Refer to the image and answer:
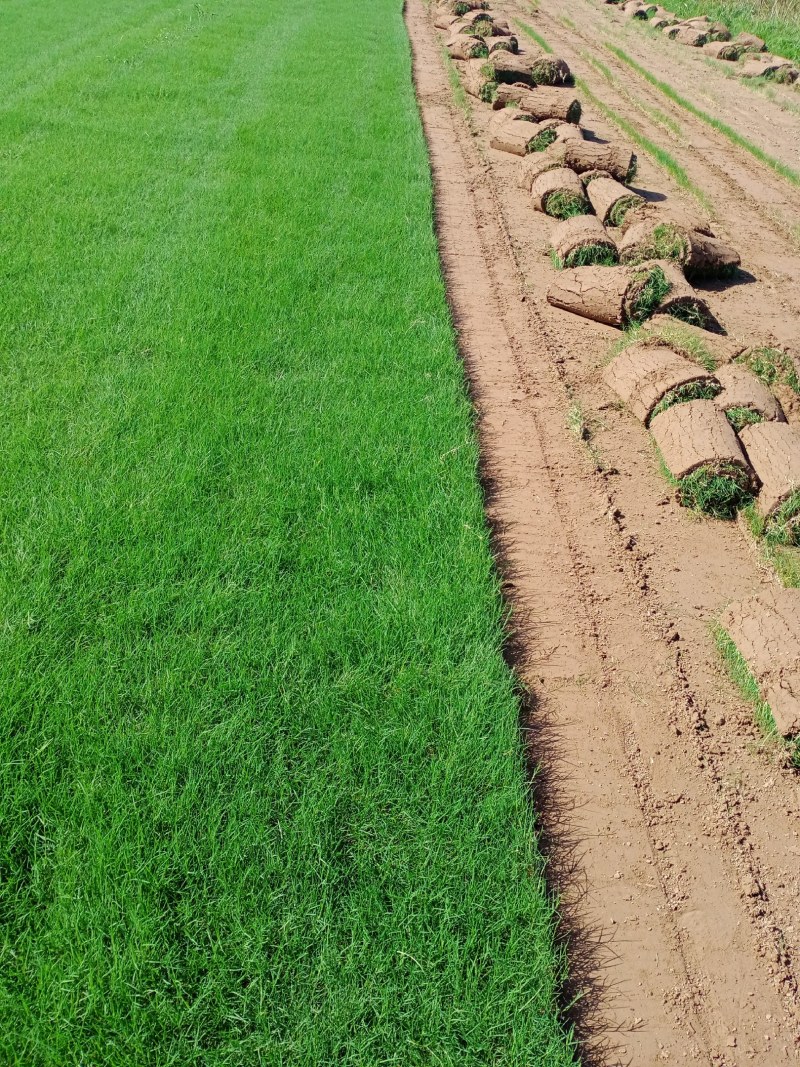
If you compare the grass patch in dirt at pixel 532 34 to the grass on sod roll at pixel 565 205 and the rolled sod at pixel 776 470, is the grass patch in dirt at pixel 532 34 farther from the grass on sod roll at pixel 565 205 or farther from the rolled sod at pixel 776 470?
the rolled sod at pixel 776 470

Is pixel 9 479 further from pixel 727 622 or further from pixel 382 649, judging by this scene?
pixel 727 622

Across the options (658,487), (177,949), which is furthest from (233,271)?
(177,949)

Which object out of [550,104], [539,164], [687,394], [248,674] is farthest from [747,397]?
[550,104]

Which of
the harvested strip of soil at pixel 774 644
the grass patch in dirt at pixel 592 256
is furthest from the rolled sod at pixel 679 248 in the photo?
the harvested strip of soil at pixel 774 644

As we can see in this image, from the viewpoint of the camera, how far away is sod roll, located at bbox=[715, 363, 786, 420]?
494 cm

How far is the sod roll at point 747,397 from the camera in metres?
4.94

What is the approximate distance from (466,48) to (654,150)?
5.49 meters

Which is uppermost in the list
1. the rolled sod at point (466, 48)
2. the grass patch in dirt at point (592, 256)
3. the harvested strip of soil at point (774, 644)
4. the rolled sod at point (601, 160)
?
the rolled sod at point (466, 48)

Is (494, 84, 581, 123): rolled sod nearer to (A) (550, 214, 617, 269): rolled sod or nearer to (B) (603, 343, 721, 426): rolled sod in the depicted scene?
(A) (550, 214, 617, 269): rolled sod

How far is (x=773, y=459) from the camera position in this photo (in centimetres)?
449

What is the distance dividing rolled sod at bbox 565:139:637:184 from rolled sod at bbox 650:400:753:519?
18.4ft

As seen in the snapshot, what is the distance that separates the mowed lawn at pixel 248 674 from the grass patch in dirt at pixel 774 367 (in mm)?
2144

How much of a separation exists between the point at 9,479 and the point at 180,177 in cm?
489

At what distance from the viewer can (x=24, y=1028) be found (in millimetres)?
2010
